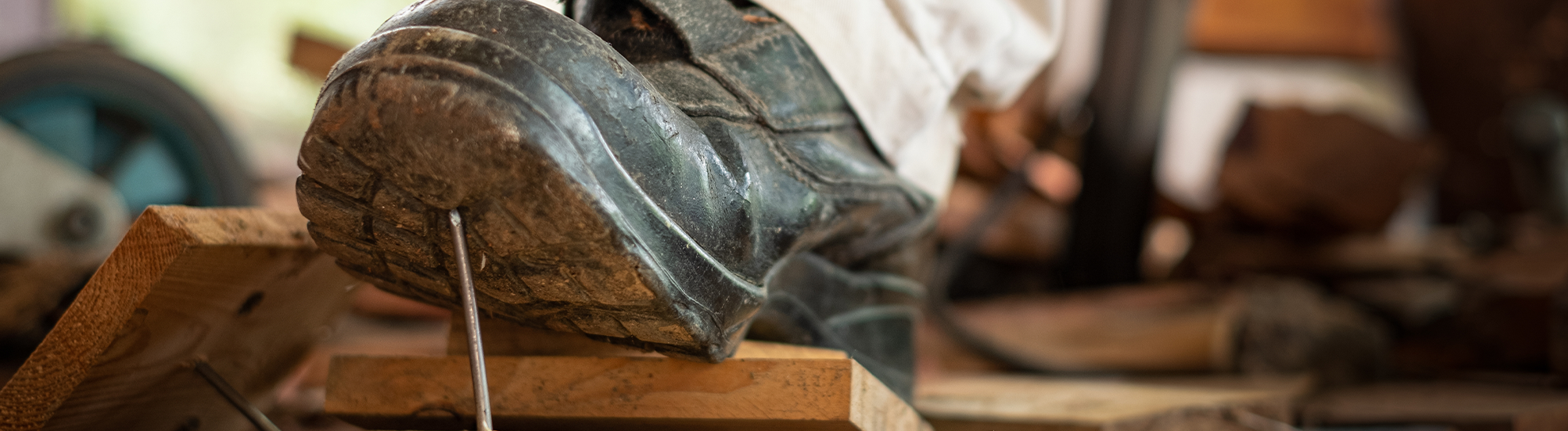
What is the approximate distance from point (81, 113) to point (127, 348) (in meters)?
0.98

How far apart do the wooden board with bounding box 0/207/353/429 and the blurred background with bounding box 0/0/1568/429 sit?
1.18 feet

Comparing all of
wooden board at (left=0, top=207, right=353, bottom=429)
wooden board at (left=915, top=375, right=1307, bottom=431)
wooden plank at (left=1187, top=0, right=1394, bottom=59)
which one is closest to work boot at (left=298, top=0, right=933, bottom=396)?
wooden board at (left=0, top=207, right=353, bottom=429)

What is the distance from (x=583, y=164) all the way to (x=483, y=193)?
0.05 metres

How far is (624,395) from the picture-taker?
64 centimetres

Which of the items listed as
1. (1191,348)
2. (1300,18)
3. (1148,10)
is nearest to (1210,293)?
(1191,348)

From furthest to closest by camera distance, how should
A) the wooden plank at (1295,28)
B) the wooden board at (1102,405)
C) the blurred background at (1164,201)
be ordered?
the wooden plank at (1295,28)
the blurred background at (1164,201)
the wooden board at (1102,405)

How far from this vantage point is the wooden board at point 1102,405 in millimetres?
894

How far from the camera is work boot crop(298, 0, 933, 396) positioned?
18.7 inches

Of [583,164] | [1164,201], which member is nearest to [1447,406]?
[1164,201]

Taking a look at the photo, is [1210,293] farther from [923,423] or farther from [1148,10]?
[923,423]

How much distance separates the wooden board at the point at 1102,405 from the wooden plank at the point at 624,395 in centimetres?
23

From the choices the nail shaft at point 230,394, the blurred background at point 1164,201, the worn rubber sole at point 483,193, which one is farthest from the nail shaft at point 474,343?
the blurred background at point 1164,201

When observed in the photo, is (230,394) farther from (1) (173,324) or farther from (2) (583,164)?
(2) (583,164)

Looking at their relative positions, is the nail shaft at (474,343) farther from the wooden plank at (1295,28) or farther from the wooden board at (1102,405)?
the wooden plank at (1295,28)
